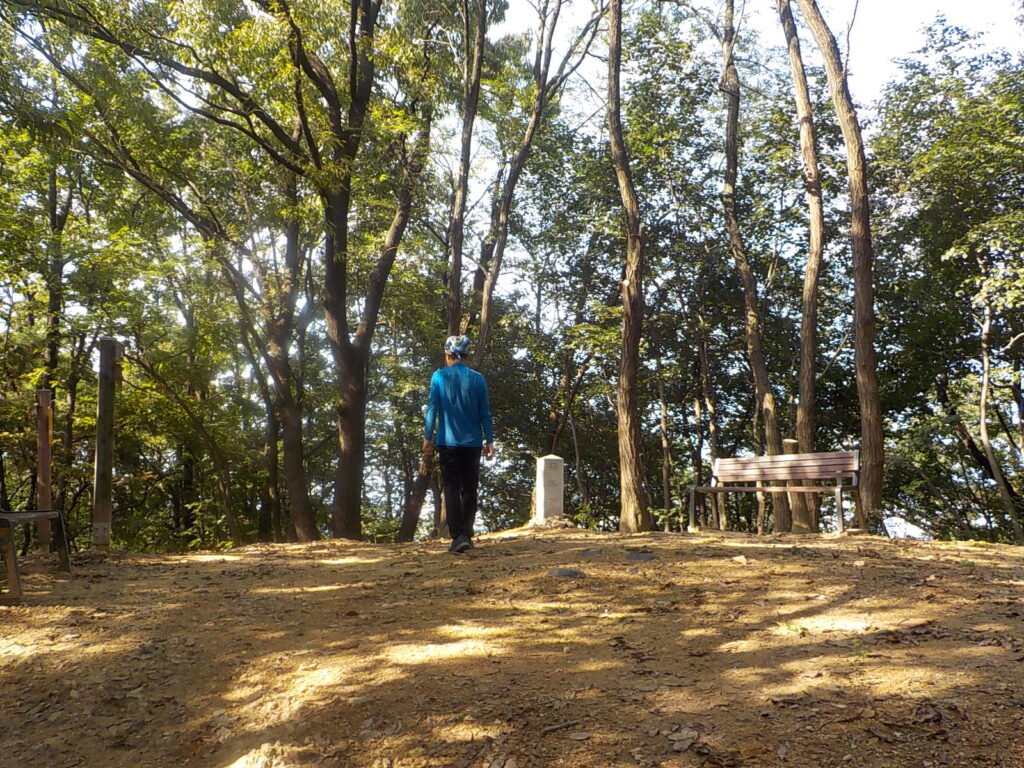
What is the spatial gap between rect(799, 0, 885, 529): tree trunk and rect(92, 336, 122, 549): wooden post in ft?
28.7

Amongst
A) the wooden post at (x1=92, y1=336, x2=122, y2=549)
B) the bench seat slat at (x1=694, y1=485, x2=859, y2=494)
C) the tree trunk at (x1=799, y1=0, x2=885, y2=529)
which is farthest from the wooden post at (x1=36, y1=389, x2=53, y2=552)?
the tree trunk at (x1=799, y1=0, x2=885, y2=529)

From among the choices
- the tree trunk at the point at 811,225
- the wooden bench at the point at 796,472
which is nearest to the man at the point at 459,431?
the wooden bench at the point at 796,472

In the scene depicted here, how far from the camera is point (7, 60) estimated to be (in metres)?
12.7

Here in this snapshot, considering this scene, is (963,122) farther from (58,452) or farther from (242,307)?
(58,452)

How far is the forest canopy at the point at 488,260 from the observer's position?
10.9 metres

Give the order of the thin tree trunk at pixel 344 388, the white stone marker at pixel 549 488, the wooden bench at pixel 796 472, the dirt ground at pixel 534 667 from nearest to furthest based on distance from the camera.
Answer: the dirt ground at pixel 534 667, the wooden bench at pixel 796 472, the white stone marker at pixel 549 488, the thin tree trunk at pixel 344 388

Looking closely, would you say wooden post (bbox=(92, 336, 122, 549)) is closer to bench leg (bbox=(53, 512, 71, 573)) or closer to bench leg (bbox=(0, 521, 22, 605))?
bench leg (bbox=(53, 512, 71, 573))

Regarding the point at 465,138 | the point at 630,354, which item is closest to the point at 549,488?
the point at 630,354

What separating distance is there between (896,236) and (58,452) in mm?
19818

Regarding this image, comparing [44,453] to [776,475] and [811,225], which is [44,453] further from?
[811,225]

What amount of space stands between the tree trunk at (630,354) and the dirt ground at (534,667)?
10.8ft

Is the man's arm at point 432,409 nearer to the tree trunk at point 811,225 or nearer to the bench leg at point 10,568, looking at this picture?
the bench leg at point 10,568

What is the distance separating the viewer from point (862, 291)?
394 inches

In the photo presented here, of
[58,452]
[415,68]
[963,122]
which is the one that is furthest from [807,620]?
[58,452]
